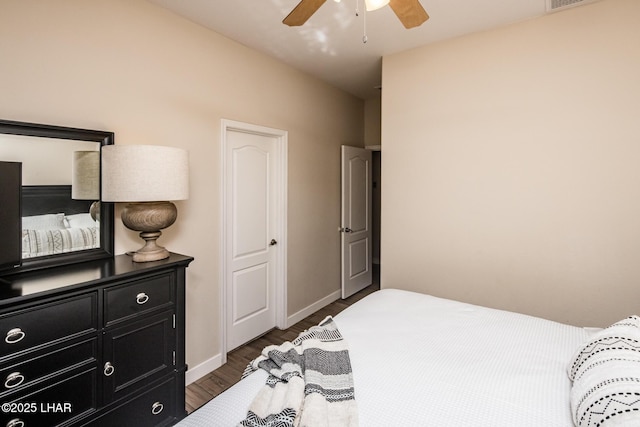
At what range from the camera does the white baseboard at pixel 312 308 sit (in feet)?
11.0

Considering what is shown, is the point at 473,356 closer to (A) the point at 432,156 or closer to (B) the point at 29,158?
(A) the point at 432,156

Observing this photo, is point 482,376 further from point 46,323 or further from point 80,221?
point 80,221

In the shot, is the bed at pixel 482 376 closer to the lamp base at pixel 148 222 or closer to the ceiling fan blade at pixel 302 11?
the lamp base at pixel 148 222

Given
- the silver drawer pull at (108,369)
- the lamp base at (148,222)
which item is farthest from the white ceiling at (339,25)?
the silver drawer pull at (108,369)

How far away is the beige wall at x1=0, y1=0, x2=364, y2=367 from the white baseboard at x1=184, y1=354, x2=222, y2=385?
0.14ft

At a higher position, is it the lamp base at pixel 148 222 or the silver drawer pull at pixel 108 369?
the lamp base at pixel 148 222

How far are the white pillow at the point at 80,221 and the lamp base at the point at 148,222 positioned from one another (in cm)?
17

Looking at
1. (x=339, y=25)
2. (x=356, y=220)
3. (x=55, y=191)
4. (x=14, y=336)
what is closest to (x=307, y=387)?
(x=14, y=336)

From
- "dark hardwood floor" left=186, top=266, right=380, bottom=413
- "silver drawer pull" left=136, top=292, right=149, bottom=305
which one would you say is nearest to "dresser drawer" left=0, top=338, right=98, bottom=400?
"silver drawer pull" left=136, top=292, right=149, bottom=305

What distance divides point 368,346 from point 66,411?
1.40 m

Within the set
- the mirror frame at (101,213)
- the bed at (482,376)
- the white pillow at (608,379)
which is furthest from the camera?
the mirror frame at (101,213)

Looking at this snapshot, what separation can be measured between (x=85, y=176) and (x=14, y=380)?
104 centimetres

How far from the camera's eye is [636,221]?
203 cm

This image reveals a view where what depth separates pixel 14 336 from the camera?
1.28m
